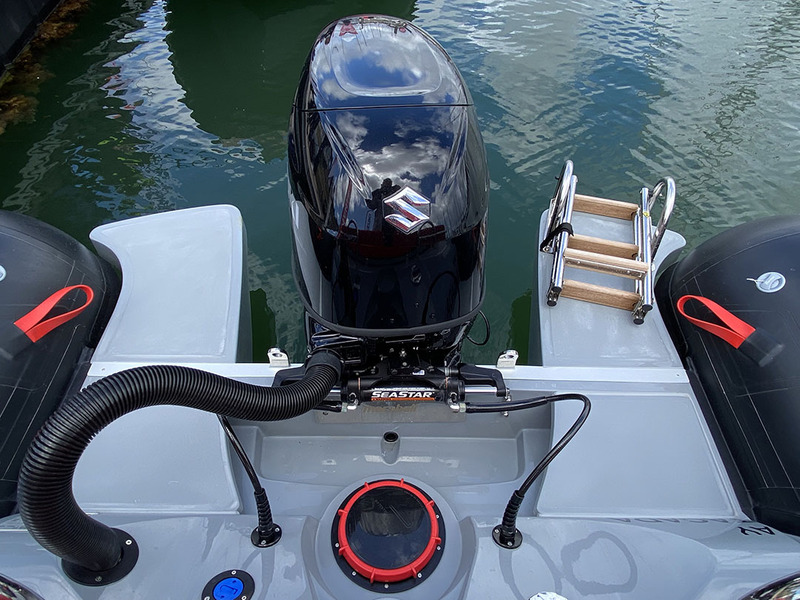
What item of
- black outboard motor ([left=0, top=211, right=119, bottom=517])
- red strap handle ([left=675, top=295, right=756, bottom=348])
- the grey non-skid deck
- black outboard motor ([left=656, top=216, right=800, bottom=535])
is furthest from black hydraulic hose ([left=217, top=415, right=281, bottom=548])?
red strap handle ([left=675, top=295, right=756, bottom=348])

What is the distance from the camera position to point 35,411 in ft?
5.36

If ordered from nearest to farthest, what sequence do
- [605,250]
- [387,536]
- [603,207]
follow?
[387,536] < [605,250] < [603,207]

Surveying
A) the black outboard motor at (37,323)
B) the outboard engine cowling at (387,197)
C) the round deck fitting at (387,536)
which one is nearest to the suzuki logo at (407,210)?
the outboard engine cowling at (387,197)

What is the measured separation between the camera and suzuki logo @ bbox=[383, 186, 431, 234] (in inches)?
50.3

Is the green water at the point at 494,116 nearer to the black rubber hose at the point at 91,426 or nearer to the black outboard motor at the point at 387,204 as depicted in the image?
the black outboard motor at the point at 387,204

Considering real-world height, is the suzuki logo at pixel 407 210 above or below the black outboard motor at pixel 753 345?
above

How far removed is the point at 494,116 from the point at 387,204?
3.26m

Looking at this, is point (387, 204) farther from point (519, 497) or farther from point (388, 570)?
point (388, 570)

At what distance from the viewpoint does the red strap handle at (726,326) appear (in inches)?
66.7

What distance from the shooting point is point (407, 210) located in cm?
128

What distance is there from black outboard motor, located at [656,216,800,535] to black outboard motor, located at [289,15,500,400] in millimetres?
856

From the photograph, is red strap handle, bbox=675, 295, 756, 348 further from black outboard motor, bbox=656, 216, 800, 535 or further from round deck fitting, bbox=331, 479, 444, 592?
round deck fitting, bbox=331, 479, 444, 592

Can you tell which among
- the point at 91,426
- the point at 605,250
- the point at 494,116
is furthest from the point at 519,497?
the point at 494,116

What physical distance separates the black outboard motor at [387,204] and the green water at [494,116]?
1018mm
